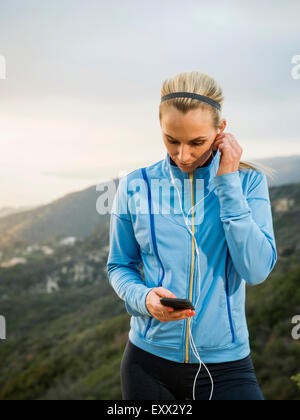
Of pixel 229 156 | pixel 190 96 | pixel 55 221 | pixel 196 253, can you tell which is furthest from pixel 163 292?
pixel 55 221

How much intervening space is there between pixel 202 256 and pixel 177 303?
0.20 meters

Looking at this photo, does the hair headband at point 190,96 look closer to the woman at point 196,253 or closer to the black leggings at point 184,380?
the woman at point 196,253

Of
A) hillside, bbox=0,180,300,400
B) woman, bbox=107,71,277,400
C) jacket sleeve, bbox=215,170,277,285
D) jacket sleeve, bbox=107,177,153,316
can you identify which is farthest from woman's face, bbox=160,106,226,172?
hillside, bbox=0,180,300,400

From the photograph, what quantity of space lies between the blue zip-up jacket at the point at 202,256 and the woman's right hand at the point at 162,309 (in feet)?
0.13

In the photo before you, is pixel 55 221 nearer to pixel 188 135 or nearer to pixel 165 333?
pixel 165 333

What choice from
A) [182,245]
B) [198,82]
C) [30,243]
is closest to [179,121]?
[198,82]

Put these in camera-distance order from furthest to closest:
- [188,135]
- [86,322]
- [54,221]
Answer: [54,221]
[86,322]
[188,135]

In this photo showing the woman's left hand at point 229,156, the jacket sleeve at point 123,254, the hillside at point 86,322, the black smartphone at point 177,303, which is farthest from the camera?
the hillside at point 86,322

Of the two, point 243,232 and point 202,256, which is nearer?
point 243,232

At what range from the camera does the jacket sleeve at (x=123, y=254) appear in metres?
1.49

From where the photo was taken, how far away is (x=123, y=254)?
61.6 inches

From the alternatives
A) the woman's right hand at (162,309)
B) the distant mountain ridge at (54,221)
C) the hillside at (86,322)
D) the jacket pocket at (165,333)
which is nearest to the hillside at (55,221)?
the distant mountain ridge at (54,221)
